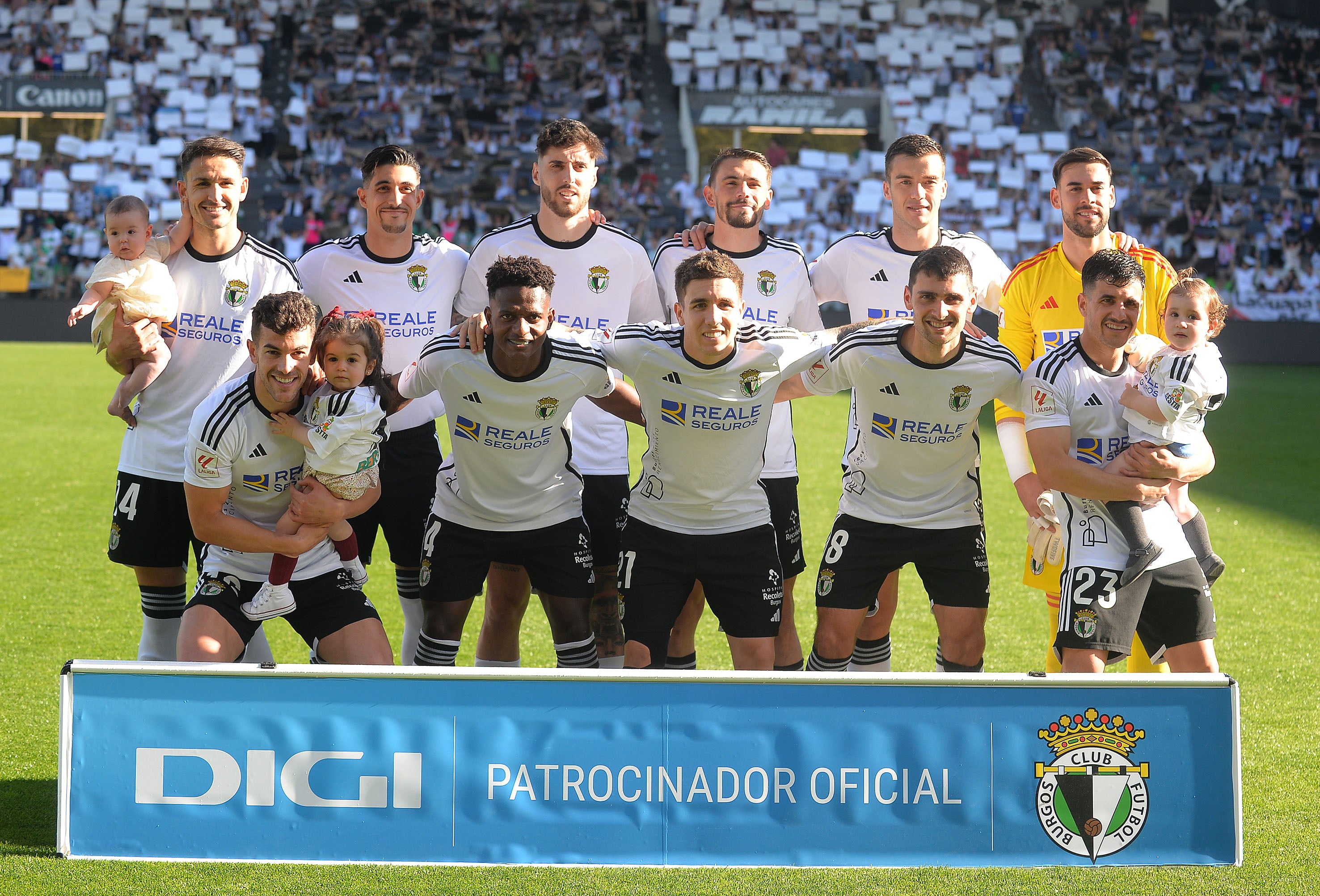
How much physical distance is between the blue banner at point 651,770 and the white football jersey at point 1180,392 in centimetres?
92

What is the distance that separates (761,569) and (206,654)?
6.12 feet

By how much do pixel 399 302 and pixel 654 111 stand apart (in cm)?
2281

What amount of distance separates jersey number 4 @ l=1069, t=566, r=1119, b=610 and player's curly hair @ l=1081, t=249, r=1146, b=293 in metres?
0.96

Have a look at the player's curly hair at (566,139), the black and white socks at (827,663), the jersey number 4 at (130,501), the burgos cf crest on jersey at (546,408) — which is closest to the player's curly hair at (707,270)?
the burgos cf crest on jersey at (546,408)

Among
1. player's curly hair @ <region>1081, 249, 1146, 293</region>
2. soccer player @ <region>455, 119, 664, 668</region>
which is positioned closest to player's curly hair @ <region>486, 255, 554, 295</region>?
soccer player @ <region>455, 119, 664, 668</region>

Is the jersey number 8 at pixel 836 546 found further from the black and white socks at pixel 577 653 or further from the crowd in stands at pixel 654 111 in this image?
the crowd in stands at pixel 654 111

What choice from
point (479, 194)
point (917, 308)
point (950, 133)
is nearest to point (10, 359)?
point (479, 194)

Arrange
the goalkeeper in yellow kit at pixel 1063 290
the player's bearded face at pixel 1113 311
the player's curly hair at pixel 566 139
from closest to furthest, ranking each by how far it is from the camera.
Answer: the player's bearded face at pixel 1113 311 < the goalkeeper in yellow kit at pixel 1063 290 < the player's curly hair at pixel 566 139

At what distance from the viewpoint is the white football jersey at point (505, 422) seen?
4.24 meters

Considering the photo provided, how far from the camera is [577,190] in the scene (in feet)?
15.8

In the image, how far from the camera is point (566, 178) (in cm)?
476

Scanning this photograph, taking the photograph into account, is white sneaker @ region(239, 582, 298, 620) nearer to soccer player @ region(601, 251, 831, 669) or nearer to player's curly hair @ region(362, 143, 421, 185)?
soccer player @ region(601, 251, 831, 669)

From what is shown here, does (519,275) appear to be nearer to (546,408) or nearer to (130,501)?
(546,408)

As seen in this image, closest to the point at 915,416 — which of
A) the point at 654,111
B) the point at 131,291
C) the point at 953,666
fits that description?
the point at 953,666
